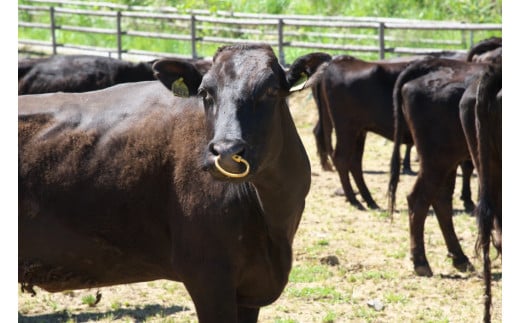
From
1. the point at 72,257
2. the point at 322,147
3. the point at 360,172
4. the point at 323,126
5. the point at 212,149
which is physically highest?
the point at 212,149

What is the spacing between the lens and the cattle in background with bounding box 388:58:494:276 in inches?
300

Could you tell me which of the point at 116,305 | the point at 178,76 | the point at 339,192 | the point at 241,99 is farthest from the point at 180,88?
the point at 339,192

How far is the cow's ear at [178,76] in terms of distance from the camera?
4.50 meters

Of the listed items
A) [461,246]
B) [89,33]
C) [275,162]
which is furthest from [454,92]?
[89,33]

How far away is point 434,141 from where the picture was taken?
302 inches

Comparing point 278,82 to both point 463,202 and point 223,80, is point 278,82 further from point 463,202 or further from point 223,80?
point 463,202

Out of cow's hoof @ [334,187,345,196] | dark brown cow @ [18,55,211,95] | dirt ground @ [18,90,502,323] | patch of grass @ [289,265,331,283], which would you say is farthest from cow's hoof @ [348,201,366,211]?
dark brown cow @ [18,55,211,95]

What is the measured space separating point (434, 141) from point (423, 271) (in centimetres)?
117

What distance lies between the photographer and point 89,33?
75.2ft

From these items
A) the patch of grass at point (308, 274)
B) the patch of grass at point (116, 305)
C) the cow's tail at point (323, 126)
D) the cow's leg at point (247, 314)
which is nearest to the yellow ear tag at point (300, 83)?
the cow's leg at point (247, 314)

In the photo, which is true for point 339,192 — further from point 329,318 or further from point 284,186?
point 284,186

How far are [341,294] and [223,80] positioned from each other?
321cm

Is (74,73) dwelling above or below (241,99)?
below

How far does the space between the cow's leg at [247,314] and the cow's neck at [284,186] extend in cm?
54
